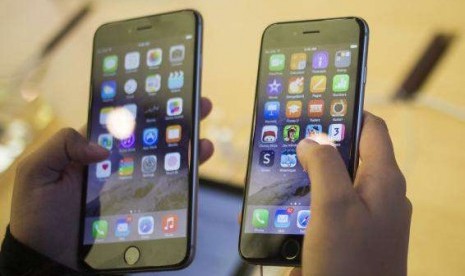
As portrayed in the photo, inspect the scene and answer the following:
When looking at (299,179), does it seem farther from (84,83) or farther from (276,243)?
(84,83)

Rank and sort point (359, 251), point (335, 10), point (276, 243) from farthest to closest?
1. point (335, 10)
2. point (276, 243)
3. point (359, 251)

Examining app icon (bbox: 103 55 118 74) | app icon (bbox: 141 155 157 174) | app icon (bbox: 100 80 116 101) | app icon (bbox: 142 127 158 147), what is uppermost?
app icon (bbox: 103 55 118 74)

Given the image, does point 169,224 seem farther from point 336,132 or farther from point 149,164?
point 336,132

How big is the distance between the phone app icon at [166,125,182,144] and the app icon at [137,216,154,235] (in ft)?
0.27

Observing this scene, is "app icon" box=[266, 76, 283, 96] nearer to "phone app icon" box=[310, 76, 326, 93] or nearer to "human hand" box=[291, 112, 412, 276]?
"phone app icon" box=[310, 76, 326, 93]

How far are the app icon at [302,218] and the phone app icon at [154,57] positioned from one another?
225 millimetres

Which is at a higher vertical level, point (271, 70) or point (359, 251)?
point (271, 70)

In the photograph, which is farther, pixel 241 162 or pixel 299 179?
pixel 241 162

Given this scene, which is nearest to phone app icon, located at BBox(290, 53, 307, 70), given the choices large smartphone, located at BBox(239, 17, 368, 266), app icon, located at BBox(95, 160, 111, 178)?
large smartphone, located at BBox(239, 17, 368, 266)

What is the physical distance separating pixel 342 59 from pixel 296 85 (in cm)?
5

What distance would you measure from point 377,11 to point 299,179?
0.30m

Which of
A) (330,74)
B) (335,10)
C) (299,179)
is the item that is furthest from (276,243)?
(335,10)

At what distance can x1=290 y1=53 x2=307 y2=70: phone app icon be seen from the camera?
605 millimetres

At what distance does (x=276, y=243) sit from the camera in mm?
562
